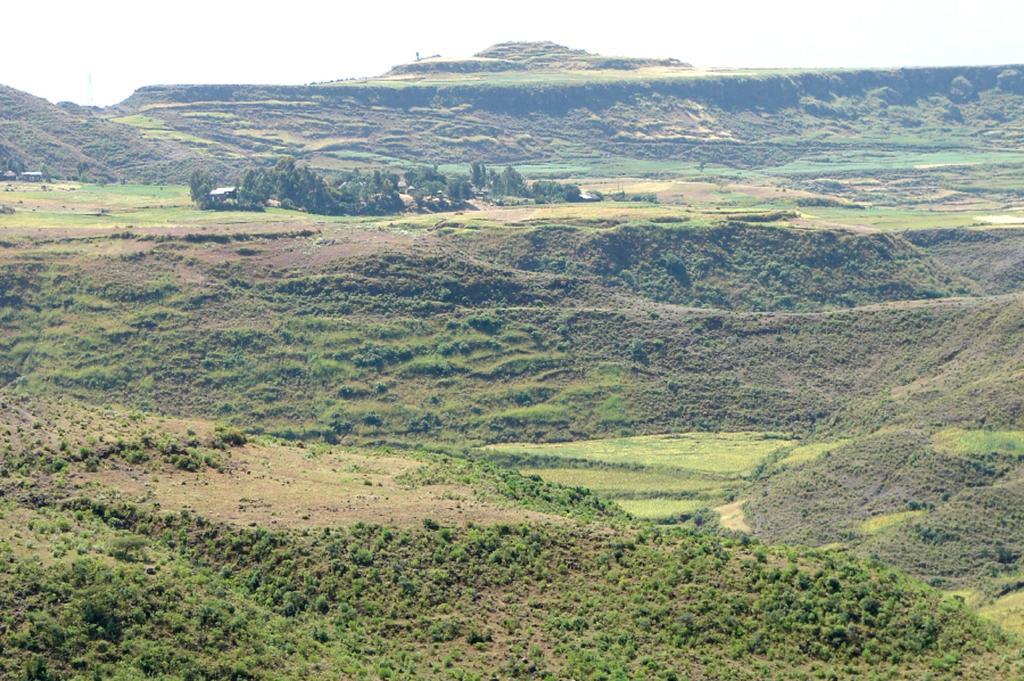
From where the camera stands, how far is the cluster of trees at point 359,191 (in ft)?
561

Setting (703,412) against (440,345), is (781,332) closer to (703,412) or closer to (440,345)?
(703,412)

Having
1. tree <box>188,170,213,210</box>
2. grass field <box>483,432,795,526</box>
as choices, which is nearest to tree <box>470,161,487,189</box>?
tree <box>188,170,213,210</box>

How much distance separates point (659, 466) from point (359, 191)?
7597cm

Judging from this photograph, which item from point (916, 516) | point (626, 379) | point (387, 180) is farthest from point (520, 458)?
point (387, 180)

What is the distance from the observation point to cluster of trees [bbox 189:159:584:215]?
561 ft

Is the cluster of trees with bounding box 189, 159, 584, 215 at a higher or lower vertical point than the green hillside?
higher

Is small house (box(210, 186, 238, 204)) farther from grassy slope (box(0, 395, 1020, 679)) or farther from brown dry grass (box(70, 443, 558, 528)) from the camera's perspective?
grassy slope (box(0, 395, 1020, 679))

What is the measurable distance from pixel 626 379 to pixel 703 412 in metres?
6.91

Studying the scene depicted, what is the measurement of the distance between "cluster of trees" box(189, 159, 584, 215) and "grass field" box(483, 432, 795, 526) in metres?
64.9

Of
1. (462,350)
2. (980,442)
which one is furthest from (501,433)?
(980,442)

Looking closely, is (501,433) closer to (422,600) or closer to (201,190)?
(422,600)

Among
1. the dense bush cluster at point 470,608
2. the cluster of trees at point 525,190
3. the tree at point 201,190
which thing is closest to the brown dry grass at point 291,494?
the dense bush cluster at point 470,608

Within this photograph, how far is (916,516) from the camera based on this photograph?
306 ft

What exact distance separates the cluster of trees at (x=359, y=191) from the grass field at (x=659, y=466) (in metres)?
64.9
